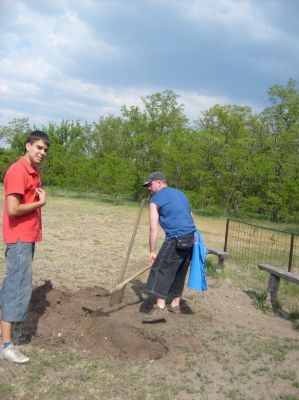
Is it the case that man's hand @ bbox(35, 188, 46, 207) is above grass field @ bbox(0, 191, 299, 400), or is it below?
above

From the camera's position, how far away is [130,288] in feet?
20.4

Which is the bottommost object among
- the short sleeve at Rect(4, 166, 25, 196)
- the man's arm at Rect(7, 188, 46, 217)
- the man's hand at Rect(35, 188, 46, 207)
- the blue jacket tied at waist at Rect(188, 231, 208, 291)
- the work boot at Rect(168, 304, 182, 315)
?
the work boot at Rect(168, 304, 182, 315)

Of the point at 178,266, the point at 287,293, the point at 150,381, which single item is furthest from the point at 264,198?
the point at 150,381

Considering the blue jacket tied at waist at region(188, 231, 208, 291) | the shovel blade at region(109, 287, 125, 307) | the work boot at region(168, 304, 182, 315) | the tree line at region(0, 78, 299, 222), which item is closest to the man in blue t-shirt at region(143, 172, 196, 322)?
the blue jacket tied at waist at region(188, 231, 208, 291)

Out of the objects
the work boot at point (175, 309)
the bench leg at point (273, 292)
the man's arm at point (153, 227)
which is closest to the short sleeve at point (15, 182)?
the man's arm at point (153, 227)

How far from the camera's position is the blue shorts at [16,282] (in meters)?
3.55

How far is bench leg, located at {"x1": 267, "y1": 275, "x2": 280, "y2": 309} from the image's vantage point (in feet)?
19.5

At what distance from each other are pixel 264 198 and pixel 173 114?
9788 millimetres

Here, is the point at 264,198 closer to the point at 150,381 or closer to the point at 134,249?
the point at 134,249

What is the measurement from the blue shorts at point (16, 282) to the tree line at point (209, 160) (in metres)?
18.4

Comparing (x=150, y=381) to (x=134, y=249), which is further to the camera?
(x=134, y=249)

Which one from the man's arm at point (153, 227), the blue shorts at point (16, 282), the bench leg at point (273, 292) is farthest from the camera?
the bench leg at point (273, 292)

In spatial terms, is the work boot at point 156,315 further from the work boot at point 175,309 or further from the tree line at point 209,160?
the tree line at point 209,160

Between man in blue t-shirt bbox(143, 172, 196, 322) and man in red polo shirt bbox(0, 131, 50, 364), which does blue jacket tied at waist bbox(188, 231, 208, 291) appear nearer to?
man in blue t-shirt bbox(143, 172, 196, 322)
